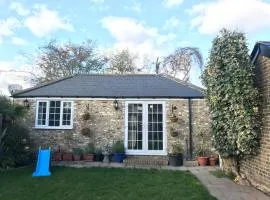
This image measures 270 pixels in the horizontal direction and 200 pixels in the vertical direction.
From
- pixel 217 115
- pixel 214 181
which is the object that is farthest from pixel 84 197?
pixel 217 115

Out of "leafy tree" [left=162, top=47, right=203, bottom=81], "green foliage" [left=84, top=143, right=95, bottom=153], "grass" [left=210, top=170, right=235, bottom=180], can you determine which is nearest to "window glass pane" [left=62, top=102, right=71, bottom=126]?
"green foliage" [left=84, top=143, right=95, bottom=153]

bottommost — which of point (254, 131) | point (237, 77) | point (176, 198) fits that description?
point (176, 198)

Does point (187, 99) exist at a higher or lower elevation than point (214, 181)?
higher

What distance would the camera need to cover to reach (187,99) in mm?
12742

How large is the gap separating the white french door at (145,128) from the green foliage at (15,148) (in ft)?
14.3

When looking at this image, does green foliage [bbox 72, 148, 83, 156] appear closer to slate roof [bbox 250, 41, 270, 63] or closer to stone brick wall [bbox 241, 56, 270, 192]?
stone brick wall [bbox 241, 56, 270, 192]

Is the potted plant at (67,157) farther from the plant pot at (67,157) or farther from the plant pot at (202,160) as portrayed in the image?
the plant pot at (202,160)

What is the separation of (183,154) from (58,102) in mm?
6408

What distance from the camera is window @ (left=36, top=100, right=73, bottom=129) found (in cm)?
1303

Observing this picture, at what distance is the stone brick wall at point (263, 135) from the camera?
6.41m

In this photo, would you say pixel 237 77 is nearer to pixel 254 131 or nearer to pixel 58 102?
pixel 254 131

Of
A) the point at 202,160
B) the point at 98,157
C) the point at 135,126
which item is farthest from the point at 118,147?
the point at 202,160

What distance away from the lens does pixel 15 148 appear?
10.2 meters

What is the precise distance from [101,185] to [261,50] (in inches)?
206
